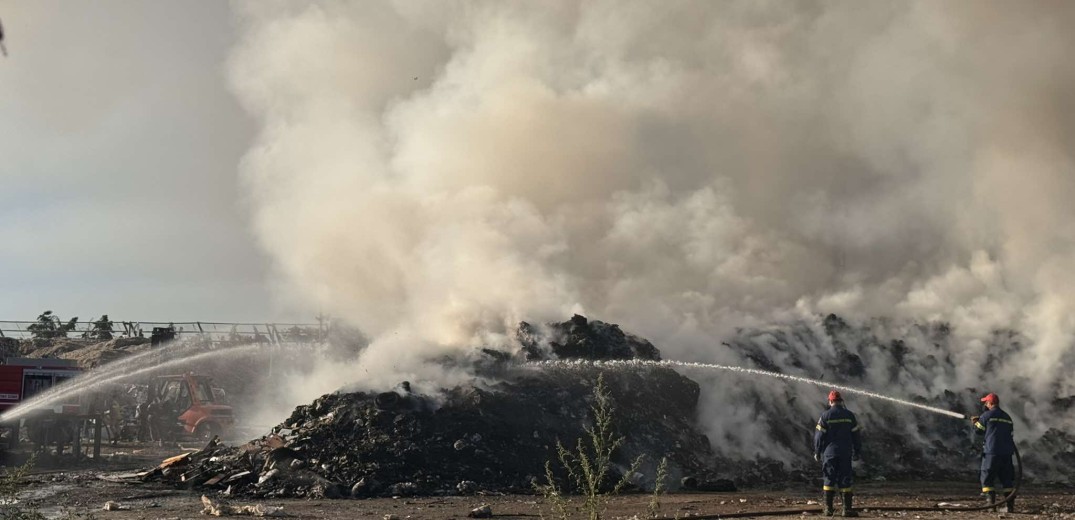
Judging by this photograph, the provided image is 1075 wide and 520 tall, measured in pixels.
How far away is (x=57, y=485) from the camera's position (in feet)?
72.0

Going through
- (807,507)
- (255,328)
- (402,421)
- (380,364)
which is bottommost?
(807,507)

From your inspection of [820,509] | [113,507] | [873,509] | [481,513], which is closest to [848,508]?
[820,509]

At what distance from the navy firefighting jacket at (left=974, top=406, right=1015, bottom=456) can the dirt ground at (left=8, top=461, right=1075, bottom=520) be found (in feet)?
3.58

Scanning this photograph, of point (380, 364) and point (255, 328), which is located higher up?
point (255, 328)

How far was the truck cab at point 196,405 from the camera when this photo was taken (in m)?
36.9

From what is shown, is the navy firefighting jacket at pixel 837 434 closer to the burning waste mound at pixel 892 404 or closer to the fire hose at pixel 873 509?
the fire hose at pixel 873 509

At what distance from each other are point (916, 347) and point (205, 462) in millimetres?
22469

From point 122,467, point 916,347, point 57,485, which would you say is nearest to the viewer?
point 57,485

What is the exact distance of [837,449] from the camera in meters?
15.7

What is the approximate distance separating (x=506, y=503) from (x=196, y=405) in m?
22.9

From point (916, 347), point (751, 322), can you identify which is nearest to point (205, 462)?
point (751, 322)

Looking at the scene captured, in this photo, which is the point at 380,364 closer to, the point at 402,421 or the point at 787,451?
the point at 402,421

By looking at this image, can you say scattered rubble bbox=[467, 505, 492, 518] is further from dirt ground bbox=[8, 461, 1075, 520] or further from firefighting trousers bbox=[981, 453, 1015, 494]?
firefighting trousers bbox=[981, 453, 1015, 494]

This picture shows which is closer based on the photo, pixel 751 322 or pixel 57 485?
pixel 57 485
